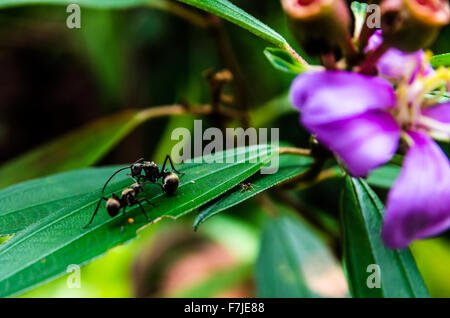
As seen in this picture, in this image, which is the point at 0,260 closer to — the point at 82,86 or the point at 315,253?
the point at 315,253

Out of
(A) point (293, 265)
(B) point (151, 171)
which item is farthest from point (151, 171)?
(A) point (293, 265)

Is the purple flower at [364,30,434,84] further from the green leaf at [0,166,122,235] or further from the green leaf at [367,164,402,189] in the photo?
the green leaf at [367,164,402,189]

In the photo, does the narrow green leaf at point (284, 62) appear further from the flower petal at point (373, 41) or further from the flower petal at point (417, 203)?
the flower petal at point (417, 203)

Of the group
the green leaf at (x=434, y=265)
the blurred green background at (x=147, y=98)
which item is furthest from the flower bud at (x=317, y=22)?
the green leaf at (x=434, y=265)
